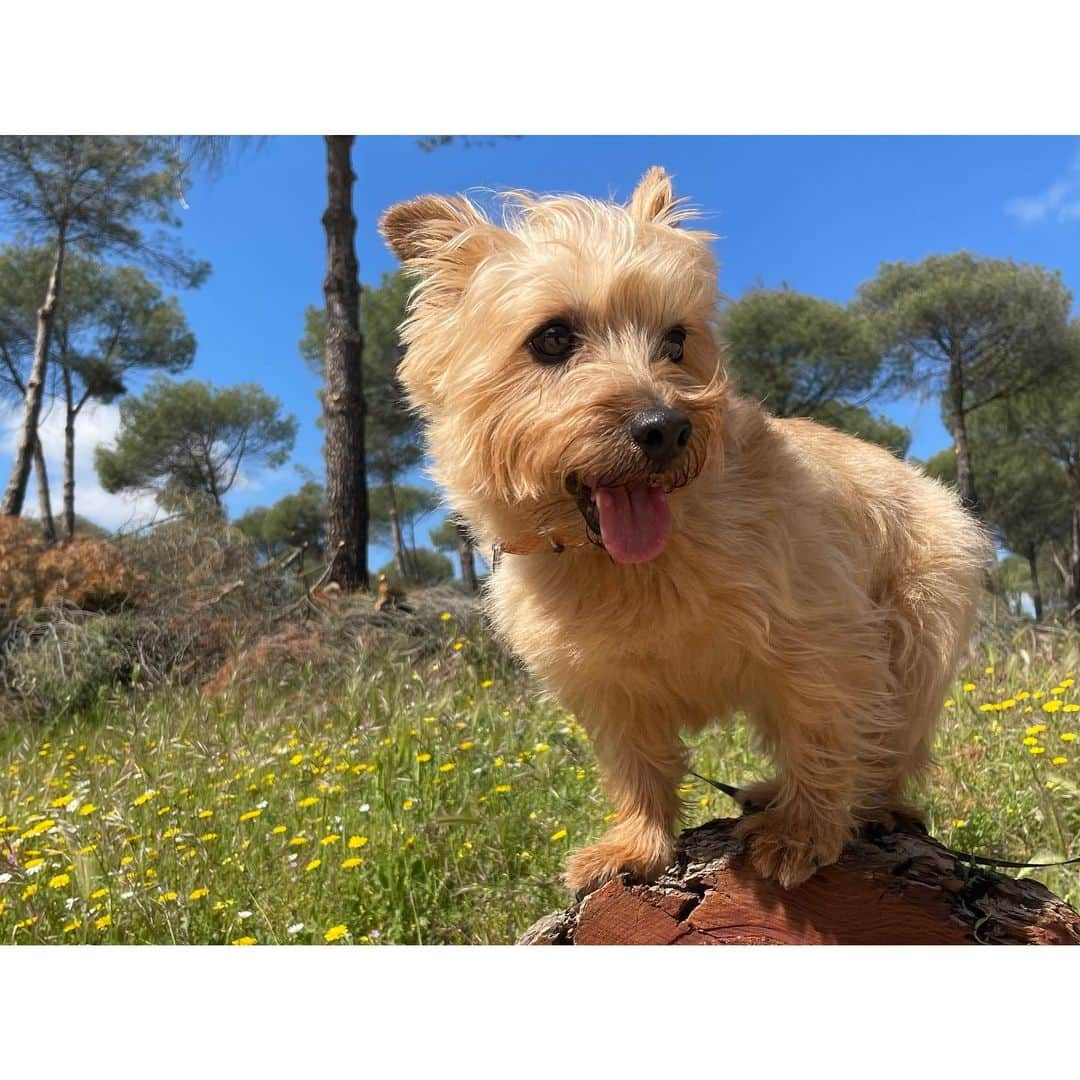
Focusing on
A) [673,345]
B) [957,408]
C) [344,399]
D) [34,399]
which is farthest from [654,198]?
[957,408]

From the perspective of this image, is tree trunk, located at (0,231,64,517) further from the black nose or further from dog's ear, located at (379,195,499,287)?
the black nose

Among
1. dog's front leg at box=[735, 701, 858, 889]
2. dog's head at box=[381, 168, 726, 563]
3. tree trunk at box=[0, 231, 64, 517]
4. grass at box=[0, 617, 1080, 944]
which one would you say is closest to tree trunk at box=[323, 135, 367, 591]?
tree trunk at box=[0, 231, 64, 517]

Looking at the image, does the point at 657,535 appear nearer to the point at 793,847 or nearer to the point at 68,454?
the point at 793,847

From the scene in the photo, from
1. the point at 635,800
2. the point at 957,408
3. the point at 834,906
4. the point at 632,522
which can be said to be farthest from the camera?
the point at 957,408

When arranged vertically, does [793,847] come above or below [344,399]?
below

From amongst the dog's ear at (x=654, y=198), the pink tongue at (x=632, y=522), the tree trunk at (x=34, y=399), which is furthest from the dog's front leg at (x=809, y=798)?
the tree trunk at (x=34, y=399)
